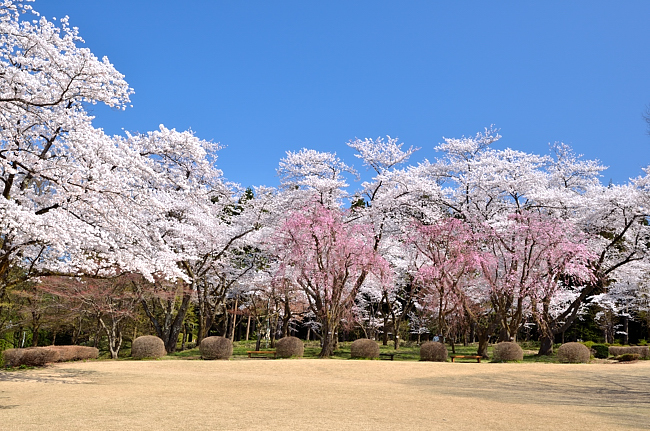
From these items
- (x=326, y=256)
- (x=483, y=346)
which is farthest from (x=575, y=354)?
(x=326, y=256)

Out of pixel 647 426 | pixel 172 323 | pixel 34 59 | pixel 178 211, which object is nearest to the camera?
pixel 647 426

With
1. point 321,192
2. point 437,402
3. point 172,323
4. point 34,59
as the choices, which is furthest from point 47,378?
point 321,192

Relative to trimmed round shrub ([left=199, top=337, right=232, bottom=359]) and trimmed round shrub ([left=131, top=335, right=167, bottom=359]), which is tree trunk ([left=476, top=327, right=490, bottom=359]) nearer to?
trimmed round shrub ([left=199, top=337, right=232, bottom=359])

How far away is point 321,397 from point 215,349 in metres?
10.7

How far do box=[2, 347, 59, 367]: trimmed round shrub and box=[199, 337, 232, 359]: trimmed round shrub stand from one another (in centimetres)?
560

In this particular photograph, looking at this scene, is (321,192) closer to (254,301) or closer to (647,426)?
(254,301)

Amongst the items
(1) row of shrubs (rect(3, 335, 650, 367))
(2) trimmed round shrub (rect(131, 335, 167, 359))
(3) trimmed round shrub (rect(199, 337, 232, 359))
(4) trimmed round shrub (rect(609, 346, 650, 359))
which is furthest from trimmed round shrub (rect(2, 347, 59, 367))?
(4) trimmed round shrub (rect(609, 346, 650, 359))

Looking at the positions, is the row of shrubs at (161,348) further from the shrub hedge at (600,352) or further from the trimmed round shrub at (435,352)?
the shrub hedge at (600,352)

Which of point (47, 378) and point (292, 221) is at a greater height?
point (292, 221)

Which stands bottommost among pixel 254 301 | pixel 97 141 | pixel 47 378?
pixel 47 378

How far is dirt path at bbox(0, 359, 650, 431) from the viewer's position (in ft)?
24.4

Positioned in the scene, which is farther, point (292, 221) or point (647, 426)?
point (292, 221)

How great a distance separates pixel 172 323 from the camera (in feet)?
83.7

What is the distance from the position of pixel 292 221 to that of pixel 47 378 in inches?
424
